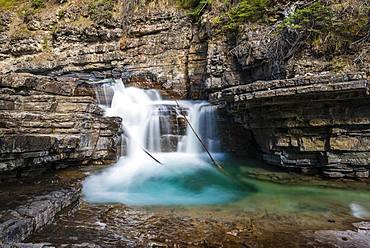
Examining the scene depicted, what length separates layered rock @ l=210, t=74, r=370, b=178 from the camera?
22.3 feet

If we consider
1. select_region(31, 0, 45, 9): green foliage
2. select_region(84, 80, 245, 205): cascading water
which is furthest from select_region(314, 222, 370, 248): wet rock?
select_region(31, 0, 45, 9): green foliage

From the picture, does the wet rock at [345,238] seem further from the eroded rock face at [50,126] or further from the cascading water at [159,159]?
the eroded rock face at [50,126]

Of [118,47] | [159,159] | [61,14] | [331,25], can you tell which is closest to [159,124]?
[159,159]

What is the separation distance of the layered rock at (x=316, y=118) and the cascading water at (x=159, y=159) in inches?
83.2

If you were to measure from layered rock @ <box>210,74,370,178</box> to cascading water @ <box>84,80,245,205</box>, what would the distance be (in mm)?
2113

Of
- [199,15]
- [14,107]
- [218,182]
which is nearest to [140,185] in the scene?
[218,182]

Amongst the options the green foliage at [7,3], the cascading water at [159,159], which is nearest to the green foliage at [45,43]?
the green foliage at [7,3]

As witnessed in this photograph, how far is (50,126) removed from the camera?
7.84 m

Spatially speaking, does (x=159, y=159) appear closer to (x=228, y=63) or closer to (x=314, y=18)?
(x=228, y=63)

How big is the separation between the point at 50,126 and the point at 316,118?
7.01 meters

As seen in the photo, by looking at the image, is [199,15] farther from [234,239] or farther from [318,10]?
[234,239]

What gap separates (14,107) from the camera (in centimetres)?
774

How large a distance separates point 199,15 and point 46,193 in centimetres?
1283

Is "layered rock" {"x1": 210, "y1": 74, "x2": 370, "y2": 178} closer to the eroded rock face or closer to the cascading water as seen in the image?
the cascading water
